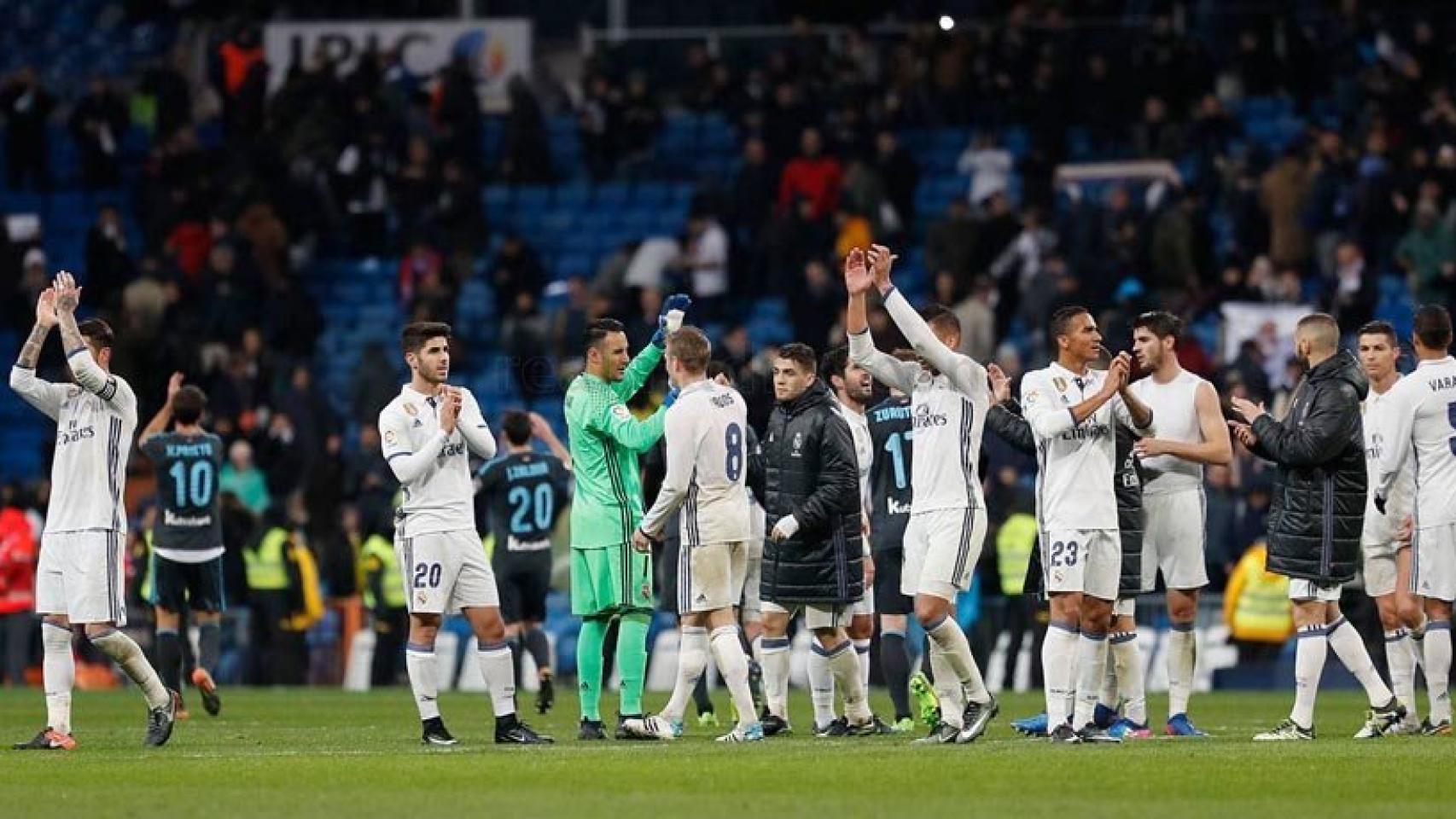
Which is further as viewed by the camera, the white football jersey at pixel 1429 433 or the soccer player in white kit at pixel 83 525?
the white football jersey at pixel 1429 433

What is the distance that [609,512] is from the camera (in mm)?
18453

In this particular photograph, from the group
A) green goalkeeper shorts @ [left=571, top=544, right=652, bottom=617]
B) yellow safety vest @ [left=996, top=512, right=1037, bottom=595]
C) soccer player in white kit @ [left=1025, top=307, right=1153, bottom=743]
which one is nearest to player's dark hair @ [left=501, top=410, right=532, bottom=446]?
green goalkeeper shorts @ [left=571, top=544, right=652, bottom=617]

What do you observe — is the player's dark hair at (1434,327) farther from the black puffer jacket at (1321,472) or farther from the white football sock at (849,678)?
the white football sock at (849,678)

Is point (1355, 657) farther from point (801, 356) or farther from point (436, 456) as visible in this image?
point (436, 456)

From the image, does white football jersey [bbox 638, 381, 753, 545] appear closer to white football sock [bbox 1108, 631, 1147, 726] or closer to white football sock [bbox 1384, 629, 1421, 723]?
white football sock [bbox 1108, 631, 1147, 726]

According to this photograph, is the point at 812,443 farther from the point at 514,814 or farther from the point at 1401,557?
the point at 514,814

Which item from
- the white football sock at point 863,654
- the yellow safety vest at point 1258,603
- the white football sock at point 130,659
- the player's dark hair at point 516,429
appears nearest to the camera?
the white football sock at point 130,659

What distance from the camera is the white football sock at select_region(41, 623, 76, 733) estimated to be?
18.0 metres

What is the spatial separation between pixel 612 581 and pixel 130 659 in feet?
10.6

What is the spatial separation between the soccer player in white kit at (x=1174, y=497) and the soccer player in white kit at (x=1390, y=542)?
1.15m

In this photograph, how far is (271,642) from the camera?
32.2 meters

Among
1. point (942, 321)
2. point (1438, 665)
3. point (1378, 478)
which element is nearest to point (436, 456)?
point (942, 321)

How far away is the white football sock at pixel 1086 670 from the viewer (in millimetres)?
17375

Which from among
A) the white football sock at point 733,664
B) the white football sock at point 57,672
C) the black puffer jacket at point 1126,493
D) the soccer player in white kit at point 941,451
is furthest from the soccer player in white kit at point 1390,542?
the white football sock at point 57,672
